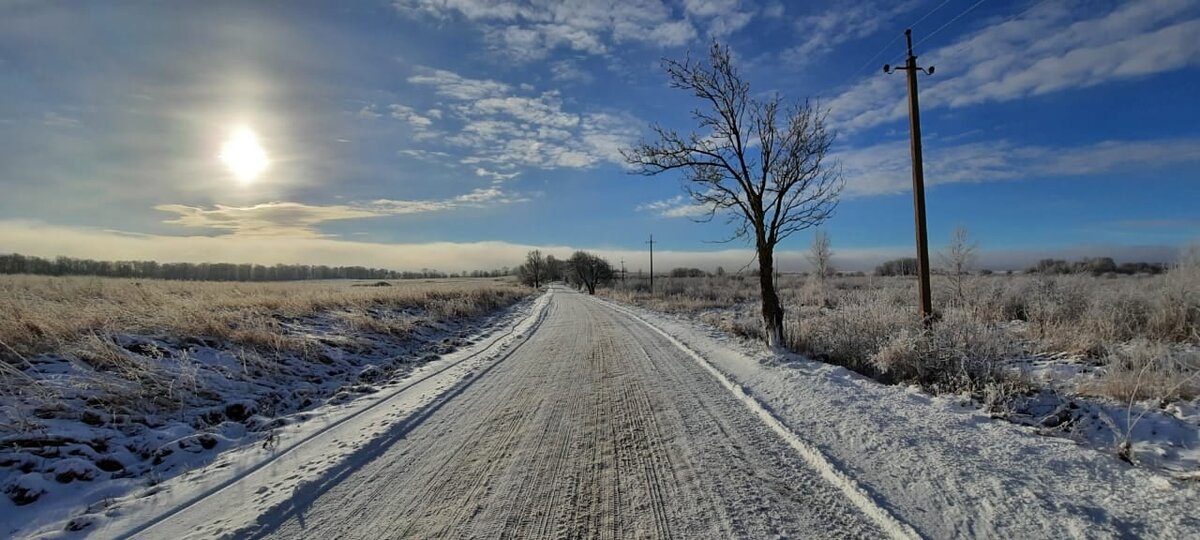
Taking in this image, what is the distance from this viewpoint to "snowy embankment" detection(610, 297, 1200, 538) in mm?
2943

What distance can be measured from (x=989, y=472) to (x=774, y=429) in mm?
1710

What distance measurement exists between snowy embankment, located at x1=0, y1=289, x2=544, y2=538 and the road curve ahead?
27.6 inches

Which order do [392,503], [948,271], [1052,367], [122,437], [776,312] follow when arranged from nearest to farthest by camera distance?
[392,503]
[122,437]
[1052,367]
[776,312]
[948,271]

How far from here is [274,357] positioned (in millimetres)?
8336

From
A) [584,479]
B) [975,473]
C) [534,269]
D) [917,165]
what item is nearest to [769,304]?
[917,165]

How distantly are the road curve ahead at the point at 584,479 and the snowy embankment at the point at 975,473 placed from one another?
456mm

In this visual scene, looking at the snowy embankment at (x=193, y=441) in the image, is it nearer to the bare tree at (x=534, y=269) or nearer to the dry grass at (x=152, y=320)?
the dry grass at (x=152, y=320)

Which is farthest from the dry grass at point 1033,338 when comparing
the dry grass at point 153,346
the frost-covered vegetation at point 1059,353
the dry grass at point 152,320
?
the dry grass at point 152,320

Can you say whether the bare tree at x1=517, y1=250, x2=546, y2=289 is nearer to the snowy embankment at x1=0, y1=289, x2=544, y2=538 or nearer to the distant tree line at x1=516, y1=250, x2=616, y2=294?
the distant tree line at x1=516, y1=250, x2=616, y2=294

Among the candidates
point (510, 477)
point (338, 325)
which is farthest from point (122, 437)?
point (338, 325)

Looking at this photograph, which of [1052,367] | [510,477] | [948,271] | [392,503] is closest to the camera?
[392,503]

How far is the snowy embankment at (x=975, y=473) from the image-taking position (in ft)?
9.66

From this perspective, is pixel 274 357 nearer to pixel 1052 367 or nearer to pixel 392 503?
pixel 392 503

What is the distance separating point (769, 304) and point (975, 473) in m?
8.39
